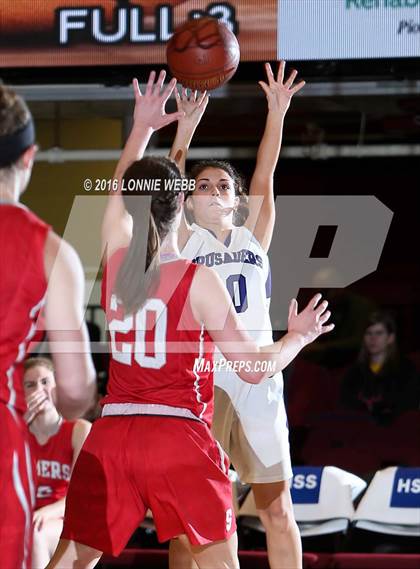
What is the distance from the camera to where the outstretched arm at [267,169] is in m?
4.86

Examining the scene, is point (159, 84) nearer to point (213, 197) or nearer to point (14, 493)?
Result: point (213, 197)

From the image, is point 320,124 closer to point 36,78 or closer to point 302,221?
point 302,221

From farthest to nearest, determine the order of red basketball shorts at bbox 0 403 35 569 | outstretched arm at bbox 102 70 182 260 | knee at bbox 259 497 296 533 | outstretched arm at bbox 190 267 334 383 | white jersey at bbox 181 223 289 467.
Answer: white jersey at bbox 181 223 289 467 < knee at bbox 259 497 296 533 < outstretched arm at bbox 102 70 182 260 < outstretched arm at bbox 190 267 334 383 < red basketball shorts at bbox 0 403 35 569

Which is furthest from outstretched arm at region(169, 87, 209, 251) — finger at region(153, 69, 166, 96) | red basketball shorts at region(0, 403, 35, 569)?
red basketball shorts at region(0, 403, 35, 569)

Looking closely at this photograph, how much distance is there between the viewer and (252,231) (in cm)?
488

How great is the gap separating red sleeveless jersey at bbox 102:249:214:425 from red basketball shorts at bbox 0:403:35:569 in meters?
0.77

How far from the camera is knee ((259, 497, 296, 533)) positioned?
459 centimetres

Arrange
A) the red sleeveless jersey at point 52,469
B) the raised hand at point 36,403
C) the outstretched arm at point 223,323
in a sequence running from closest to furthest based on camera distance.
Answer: the outstretched arm at point 223,323 → the raised hand at point 36,403 → the red sleeveless jersey at point 52,469

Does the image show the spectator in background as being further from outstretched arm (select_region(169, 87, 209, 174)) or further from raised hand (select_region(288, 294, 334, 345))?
raised hand (select_region(288, 294, 334, 345))

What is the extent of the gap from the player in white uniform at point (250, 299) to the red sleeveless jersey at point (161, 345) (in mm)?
983

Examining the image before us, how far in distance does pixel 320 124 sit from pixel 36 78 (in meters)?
3.73

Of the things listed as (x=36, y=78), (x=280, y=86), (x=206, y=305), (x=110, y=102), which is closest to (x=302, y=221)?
(x=110, y=102)

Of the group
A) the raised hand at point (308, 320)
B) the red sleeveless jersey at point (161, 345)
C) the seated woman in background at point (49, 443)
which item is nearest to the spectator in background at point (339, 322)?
the seated woman in background at point (49, 443)

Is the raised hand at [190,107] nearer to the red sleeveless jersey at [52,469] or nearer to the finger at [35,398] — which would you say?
the finger at [35,398]
